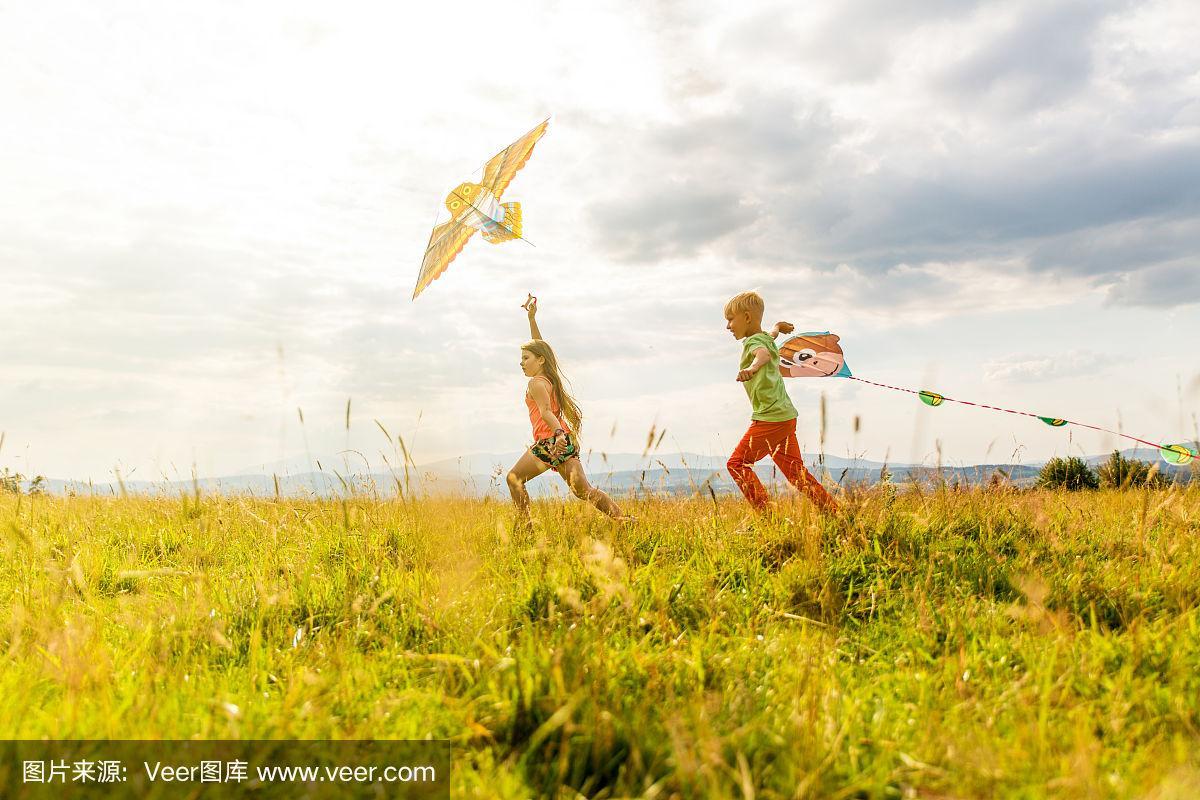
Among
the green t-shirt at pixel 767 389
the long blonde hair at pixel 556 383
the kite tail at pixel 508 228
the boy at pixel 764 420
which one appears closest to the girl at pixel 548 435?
the long blonde hair at pixel 556 383

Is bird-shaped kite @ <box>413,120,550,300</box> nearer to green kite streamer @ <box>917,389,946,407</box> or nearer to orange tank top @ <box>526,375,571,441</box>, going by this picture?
orange tank top @ <box>526,375,571,441</box>

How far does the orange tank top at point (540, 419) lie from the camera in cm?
562

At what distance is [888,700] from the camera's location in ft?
7.85

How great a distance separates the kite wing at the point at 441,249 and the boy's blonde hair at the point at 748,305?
2304mm

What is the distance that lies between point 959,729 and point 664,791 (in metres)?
1.00

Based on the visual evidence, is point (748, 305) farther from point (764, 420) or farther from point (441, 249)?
point (441, 249)

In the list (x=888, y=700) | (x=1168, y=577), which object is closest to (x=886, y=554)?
(x=1168, y=577)

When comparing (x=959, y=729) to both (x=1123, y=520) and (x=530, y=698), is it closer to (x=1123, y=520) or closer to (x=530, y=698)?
(x=530, y=698)

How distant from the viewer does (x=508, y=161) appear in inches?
249

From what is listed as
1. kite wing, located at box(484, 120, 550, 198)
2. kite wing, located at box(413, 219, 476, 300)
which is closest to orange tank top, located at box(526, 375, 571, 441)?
kite wing, located at box(413, 219, 476, 300)

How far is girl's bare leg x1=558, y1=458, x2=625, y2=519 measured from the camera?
5.12 meters

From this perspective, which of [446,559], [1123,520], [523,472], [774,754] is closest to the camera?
[774,754]

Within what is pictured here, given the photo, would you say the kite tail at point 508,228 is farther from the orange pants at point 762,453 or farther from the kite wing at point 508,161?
the orange pants at point 762,453

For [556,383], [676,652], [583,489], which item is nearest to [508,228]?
[556,383]
